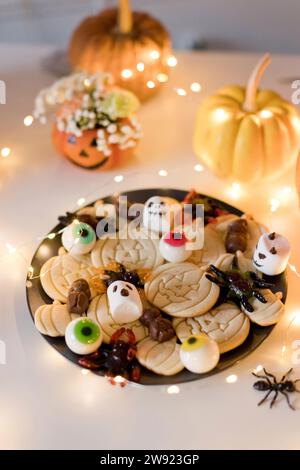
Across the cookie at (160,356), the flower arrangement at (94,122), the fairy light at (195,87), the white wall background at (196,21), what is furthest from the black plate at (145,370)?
the white wall background at (196,21)

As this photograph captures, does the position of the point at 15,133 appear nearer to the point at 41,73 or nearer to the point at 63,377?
the point at 41,73

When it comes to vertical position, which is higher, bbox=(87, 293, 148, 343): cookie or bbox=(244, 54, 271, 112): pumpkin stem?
bbox=(244, 54, 271, 112): pumpkin stem

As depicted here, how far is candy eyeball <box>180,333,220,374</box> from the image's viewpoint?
98cm

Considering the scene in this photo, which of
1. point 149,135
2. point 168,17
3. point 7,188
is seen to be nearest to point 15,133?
point 7,188

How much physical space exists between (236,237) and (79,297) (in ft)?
1.01

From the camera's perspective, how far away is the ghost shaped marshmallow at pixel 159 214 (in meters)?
1.19

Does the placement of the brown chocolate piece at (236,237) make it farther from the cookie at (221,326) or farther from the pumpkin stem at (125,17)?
the pumpkin stem at (125,17)

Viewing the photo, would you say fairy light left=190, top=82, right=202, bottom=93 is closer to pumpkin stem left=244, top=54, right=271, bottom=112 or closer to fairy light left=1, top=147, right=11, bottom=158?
pumpkin stem left=244, top=54, right=271, bottom=112

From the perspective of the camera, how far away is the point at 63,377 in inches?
40.7

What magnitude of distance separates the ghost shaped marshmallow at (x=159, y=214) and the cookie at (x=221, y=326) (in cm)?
20

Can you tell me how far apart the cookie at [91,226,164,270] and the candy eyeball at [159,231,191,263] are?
0.07 ft

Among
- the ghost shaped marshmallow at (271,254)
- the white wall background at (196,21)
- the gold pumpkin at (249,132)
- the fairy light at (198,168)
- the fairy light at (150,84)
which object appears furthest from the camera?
the white wall background at (196,21)

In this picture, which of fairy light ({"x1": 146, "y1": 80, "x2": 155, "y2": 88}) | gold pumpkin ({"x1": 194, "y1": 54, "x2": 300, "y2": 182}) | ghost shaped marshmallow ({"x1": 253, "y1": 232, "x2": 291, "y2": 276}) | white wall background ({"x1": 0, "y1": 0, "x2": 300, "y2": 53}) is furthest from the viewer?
white wall background ({"x1": 0, "y1": 0, "x2": 300, "y2": 53})

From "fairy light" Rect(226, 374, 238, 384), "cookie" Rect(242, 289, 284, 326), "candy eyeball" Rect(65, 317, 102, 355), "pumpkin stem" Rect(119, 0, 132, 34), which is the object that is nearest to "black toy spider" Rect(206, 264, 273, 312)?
"cookie" Rect(242, 289, 284, 326)
